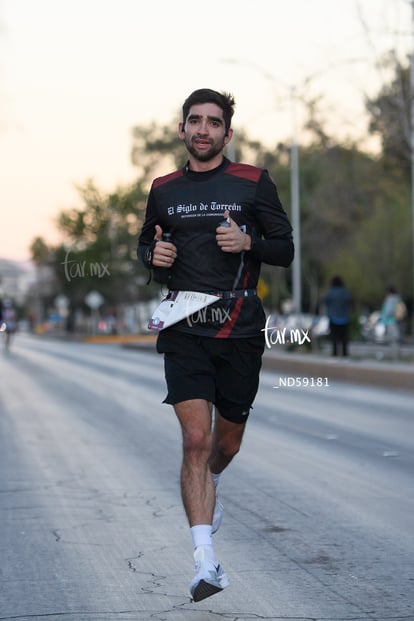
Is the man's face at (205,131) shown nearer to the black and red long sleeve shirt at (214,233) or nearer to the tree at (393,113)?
the black and red long sleeve shirt at (214,233)

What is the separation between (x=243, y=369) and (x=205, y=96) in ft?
3.99

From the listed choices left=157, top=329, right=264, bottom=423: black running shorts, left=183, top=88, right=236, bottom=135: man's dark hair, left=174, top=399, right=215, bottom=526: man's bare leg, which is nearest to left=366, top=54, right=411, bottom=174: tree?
left=183, top=88, right=236, bottom=135: man's dark hair

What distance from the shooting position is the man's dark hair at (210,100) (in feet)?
19.5

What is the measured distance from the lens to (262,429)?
14445 mm

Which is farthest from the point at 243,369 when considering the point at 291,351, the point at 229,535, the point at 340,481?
the point at 291,351

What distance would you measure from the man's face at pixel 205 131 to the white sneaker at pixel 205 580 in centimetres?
173

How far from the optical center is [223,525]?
25.7ft

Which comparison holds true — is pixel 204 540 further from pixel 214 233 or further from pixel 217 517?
pixel 214 233

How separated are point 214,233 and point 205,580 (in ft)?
4.96

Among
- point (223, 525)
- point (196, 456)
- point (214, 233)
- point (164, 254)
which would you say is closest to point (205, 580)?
point (196, 456)

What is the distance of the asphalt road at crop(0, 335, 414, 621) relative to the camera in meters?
5.76

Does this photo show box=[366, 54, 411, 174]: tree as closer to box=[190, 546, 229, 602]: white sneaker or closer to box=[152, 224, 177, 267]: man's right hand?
box=[152, 224, 177, 267]: man's right hand

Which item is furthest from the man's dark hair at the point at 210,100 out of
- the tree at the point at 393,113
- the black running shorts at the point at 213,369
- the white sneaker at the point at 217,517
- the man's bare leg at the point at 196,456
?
the tree at the point at 393,113

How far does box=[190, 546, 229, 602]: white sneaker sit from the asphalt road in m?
0.18
